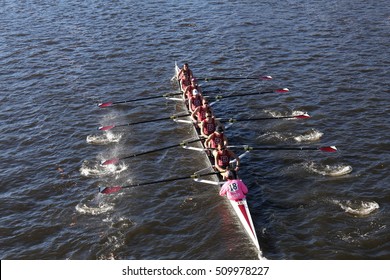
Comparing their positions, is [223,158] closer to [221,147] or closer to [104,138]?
[221,147]

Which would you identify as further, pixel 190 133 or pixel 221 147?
pixel 190 133

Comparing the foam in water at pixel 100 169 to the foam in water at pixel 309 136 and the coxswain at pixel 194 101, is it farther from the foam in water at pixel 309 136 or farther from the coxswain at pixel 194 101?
the foam in water at pixel 309 136

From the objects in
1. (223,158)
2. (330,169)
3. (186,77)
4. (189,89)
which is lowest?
(330,169)

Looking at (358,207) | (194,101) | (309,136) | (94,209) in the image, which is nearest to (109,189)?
(94,209)

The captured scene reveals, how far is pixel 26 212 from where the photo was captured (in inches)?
848

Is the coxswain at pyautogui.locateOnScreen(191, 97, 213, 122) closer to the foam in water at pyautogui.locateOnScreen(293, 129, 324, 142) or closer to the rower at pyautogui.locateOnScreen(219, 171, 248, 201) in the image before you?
the foam in water at pyautogui.locateOnScreen(293, 129, 324, 142)

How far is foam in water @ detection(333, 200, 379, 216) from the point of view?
19.7 metres

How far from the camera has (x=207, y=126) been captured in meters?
25.1

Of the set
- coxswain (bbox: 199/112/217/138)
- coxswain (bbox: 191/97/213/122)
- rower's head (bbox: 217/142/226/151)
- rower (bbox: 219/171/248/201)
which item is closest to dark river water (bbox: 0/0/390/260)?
rower (bbox: 219/171/248/201)

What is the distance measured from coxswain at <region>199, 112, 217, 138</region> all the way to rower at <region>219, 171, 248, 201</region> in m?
4.82

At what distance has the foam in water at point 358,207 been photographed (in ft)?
64.5

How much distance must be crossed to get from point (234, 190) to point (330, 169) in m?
5.42
